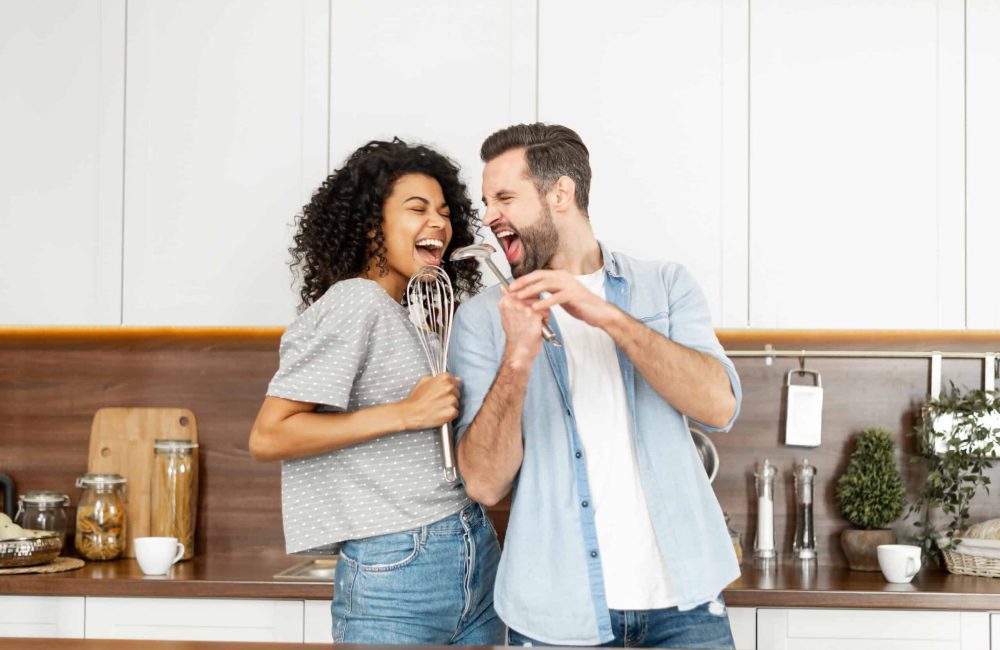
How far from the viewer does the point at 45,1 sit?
8.36ft

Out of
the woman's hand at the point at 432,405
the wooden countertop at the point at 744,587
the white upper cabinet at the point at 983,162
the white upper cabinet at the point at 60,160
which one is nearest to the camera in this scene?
the woman's hand at the point at 432,405

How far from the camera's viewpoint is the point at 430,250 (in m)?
1.80

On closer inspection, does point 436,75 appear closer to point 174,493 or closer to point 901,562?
point 174,493

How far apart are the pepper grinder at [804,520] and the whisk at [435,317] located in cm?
114

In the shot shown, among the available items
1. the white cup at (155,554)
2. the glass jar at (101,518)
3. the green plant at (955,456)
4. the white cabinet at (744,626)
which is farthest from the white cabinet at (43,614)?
the green plant at (955,456)

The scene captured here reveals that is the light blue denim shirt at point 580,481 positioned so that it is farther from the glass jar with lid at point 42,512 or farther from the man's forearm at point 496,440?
the glass jar with lid at point 42,512

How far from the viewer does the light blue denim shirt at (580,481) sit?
4.98 ft

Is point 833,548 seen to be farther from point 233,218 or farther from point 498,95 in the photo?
point 233,218

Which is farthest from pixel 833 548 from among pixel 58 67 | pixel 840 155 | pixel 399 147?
pixel 58 67

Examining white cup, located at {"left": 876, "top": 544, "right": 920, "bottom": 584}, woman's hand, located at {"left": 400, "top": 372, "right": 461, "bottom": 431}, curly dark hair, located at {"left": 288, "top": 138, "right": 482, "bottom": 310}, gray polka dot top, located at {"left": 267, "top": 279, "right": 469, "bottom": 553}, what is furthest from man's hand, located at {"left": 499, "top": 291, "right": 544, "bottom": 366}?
white cup, located at {"left": 876, "top": 544, "right": 920, "bottom": 584}

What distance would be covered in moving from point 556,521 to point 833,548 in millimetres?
1350

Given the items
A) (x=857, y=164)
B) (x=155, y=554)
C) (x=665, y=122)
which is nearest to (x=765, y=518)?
(x=857, y=164)

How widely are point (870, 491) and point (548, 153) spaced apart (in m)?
1.34

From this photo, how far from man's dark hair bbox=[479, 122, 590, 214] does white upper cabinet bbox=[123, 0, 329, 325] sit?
84 centimetres
